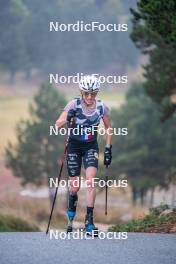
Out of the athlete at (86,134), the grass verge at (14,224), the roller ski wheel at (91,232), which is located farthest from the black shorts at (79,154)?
the grass verge at (14,224)

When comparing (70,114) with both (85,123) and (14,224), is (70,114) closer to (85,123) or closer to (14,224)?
(85,123)

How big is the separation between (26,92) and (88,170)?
12964 centimetres

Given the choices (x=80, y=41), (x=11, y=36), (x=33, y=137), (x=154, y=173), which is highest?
(x=80, y=41)

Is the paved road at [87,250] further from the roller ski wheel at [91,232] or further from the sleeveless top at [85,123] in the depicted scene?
the sleeveless top at [85,123]

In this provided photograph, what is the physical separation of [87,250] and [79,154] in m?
2.06

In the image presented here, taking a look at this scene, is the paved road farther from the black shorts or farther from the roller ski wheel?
the black shorts

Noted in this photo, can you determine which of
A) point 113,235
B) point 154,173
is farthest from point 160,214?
point 154,173

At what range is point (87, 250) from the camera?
32.0 ft

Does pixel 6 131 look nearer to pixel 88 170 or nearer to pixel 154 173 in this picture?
pixel 154 173

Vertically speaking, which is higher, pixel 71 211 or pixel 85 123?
pixel 85 123

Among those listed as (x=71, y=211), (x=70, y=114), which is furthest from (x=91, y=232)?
(x=70, y=114)

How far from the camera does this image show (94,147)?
37.5 ft

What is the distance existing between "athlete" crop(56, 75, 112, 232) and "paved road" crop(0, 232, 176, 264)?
731mm

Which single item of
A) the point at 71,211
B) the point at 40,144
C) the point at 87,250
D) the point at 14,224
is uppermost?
the point at 40,144
